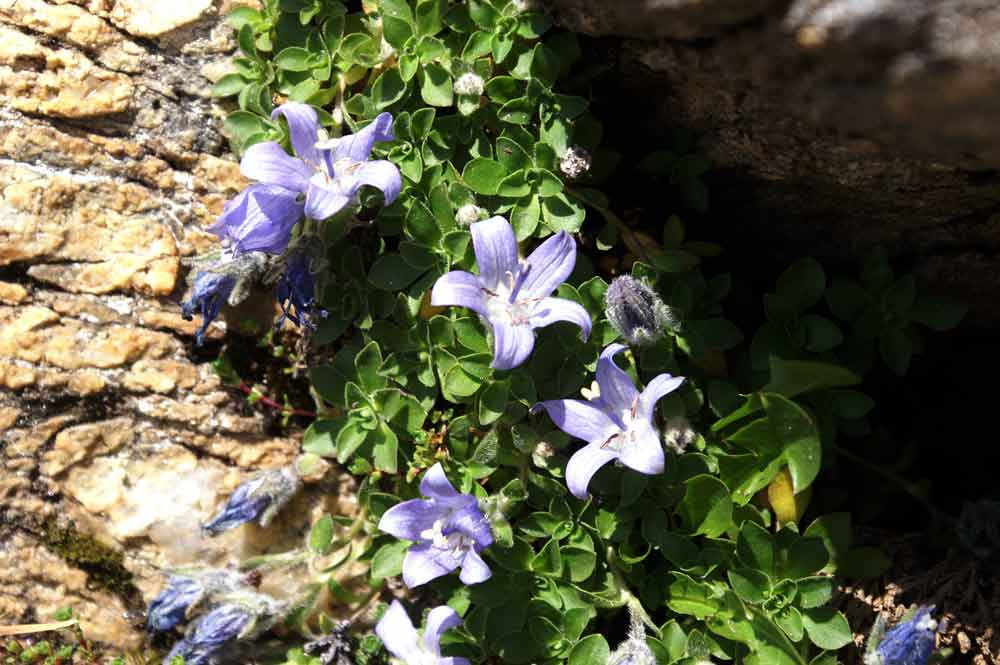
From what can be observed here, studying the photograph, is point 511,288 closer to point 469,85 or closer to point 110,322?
point 469,85

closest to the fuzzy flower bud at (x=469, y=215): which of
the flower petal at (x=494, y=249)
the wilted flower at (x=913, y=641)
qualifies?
the flower petal at (x=494, y=249)

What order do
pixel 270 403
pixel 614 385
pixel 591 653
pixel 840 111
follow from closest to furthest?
pixel 840 111 → pixel 614 385 → pixel 591 653 → pixel 270 403

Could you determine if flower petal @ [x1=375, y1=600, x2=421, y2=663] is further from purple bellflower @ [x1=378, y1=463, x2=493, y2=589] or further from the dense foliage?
purple bellflower @ [x1=378, y1=463, x2=493, y2=589]

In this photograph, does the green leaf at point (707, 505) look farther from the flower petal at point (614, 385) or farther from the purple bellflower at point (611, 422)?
the flower petal at point (614, 385)

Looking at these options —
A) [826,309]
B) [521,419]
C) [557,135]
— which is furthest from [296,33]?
[826,309]

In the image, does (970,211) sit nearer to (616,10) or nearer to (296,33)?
(616,10)

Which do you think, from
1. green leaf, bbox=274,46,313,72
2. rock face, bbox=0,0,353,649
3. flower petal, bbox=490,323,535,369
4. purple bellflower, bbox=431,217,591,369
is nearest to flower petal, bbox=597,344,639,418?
purple bellflower, bbox=431,217,591,369

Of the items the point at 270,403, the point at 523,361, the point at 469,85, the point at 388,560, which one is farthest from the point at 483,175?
the point at 388,560
